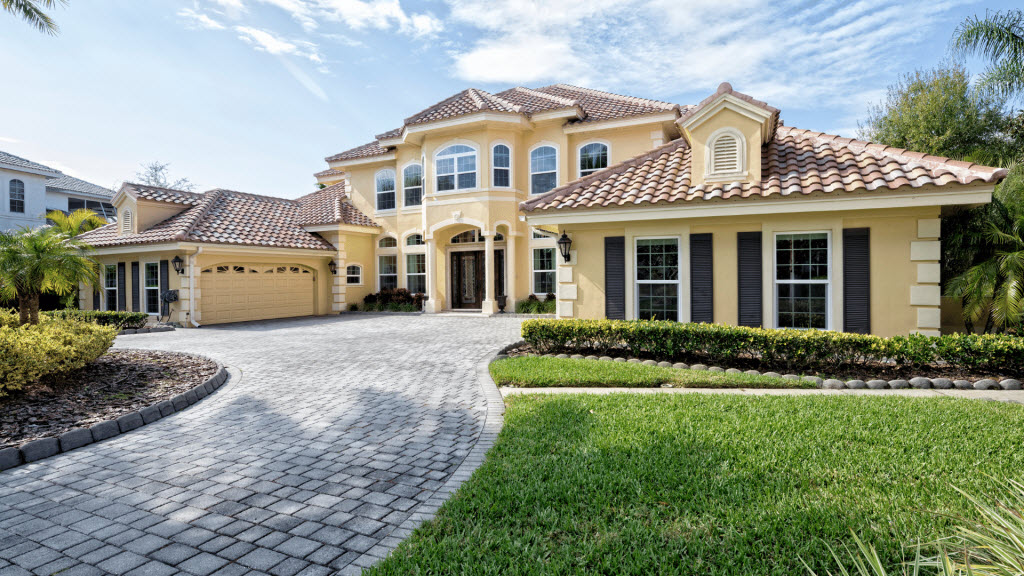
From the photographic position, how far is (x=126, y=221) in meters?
19.1

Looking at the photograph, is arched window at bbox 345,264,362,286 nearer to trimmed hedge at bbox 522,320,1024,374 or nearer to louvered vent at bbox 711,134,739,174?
trimmed hedge at bbox 522,320,1024,374

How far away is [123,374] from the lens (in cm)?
802

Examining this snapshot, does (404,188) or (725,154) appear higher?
(404,188)

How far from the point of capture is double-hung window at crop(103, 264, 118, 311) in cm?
1933

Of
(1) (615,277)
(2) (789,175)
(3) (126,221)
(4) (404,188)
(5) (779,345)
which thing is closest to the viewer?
(5) (779,345)

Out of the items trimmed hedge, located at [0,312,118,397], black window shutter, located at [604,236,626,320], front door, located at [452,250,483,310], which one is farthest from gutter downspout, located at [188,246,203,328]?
black window shutter, located at [604,236,626,320]

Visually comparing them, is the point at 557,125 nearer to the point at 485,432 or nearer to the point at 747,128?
the point at 747,128

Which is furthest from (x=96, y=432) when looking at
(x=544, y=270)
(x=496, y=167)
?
(x=496, y=167)

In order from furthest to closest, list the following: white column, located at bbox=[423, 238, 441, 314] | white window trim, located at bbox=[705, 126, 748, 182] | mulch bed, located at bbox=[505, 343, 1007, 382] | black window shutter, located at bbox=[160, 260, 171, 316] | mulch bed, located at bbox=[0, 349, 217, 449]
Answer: white column, located at bbox=[423, 238, 441, 314] < black window shutter, located at bbox=[160, 260, 171, 316] < white window trim, located at bbox=[705, 126, 748, 182] < mulch bed, located at bbox=[505, 343, 1007, 382] < mulch bed, located at bbox=[0, 349, 217, 449]

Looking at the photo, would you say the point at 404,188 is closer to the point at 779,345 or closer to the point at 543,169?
the point at 543,169

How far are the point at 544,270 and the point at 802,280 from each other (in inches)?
434

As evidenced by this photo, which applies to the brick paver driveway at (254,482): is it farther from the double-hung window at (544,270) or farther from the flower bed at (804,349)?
the double-hung window at (544,270)

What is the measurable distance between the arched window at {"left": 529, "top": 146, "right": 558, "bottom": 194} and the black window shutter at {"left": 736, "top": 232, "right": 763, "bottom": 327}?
1042cm

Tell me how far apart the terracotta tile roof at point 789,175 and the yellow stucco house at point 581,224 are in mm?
59
